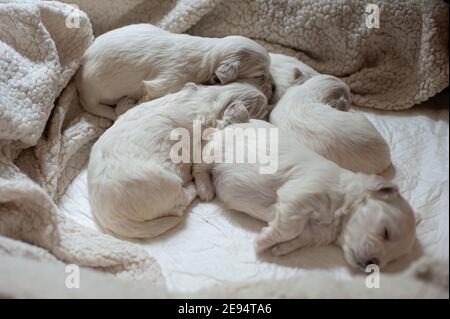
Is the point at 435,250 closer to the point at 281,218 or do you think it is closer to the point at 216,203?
the point at 281,218

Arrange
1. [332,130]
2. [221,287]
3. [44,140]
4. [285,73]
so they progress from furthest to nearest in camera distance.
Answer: [285,73] → [44,140] → [332,130] → [221,287]

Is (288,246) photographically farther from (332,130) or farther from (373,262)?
(332,130)

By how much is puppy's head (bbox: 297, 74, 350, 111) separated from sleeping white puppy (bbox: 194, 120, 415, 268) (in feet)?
0.86

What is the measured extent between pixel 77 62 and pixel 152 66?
10.7 inches

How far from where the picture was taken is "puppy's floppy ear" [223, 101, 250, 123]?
5.60ft

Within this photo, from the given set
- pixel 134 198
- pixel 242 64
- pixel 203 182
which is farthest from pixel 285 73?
pixel 134 198

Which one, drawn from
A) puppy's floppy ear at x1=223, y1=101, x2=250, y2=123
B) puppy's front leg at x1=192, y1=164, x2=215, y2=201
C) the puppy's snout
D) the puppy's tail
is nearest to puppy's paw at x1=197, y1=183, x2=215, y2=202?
puppy's front leg at x1=192, y1=164, x2=215, y2=201

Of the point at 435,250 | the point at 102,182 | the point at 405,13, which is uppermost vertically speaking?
the point at 405,13

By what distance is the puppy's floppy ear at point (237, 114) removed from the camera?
1.71 meters

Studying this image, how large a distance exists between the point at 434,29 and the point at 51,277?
152 centimetres

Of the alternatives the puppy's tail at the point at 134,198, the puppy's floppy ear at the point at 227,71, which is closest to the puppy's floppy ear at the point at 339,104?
the puppy's floppy ear at the point at 227,71

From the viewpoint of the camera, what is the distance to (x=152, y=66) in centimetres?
186
